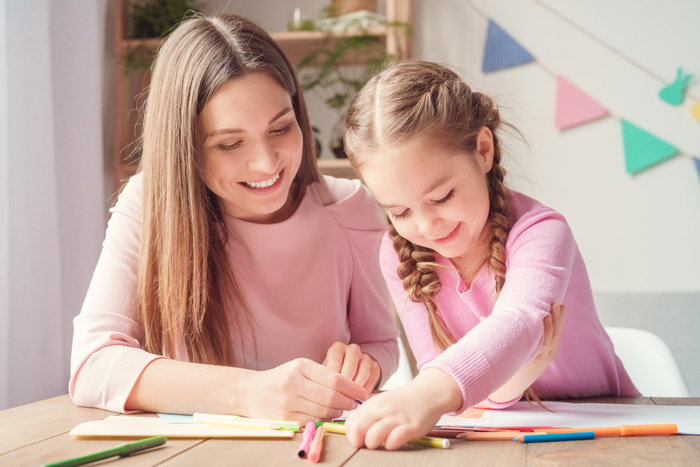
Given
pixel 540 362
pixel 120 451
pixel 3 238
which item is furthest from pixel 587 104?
pixel 120 451

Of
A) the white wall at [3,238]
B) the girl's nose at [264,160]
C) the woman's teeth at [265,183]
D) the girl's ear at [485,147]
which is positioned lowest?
the white wall at [3,238]

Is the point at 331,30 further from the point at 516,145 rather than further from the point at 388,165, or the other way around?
the point at 388,165

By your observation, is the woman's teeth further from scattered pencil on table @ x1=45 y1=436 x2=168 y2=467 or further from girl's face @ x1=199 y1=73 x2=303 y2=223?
scattered pencil on table @ x1=45 y1=436 x2=168 y2=467

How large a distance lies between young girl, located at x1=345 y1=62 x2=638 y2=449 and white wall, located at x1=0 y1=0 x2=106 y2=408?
1.24 metres

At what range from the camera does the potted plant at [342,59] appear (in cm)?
240

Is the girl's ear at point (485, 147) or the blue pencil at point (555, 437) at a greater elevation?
the girl's ear at point (485, 147)

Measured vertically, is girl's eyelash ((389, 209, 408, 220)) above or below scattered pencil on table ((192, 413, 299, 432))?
above

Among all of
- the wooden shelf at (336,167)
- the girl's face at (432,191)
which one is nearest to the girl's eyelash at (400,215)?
the girl's face at (432,191)

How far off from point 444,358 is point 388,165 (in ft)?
1.02

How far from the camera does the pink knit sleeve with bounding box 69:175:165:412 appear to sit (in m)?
1.01

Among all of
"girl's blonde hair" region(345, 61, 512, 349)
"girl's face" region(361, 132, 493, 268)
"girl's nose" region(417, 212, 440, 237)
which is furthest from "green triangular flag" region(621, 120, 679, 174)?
"girl's nose" region(417, 212, 440, 237)

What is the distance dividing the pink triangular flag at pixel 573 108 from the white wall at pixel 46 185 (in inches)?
62.5

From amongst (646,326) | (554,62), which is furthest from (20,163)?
(646,326)

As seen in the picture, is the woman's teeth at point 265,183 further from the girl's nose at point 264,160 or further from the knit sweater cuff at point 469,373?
the knit sweater cuff at point 469,373
